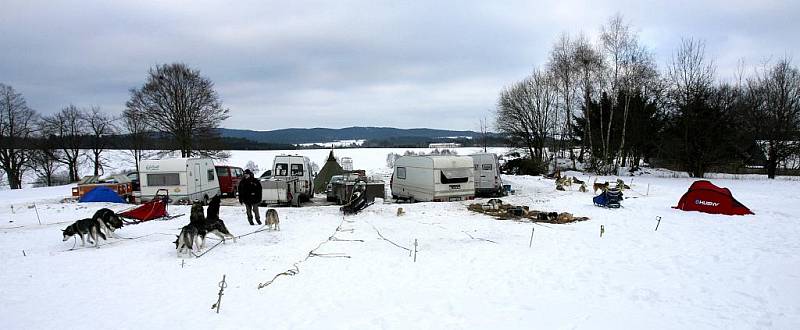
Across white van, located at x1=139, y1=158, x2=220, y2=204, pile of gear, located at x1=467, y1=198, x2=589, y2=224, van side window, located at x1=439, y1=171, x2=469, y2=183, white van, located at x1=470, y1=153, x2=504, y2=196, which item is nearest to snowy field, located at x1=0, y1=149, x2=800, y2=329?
pile of gear, located at x1=467, y1=198, x2=589, y2=224

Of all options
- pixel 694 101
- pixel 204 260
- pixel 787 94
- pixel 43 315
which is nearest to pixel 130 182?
pixel 204 260

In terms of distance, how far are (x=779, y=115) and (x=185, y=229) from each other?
3133 centimetres

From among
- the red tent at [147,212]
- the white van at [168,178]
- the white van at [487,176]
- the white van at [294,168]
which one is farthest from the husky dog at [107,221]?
the white van at [487,176]

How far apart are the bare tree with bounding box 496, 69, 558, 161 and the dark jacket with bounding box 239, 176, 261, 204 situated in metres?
32.6

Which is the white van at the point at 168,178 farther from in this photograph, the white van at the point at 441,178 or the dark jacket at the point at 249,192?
the white van at the point at 441,178

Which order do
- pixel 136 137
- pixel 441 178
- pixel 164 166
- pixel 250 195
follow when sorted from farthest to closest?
pixel 136 137
pixel 164 166
pixel 441 178
pixel 250 195

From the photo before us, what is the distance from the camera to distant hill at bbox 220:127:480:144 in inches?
5497

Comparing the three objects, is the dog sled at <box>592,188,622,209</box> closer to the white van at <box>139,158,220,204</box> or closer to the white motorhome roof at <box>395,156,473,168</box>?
the white motorhome roof at <box>395,156,473,168</box>

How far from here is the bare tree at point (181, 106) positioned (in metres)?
29.7

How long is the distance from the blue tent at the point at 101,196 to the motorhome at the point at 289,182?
6.31 m

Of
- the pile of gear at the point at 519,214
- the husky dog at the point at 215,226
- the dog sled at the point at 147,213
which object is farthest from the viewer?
the dog sled at the point at 147,213

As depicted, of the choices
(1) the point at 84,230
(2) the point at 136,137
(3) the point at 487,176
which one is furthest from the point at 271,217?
(2) the point at 136,137

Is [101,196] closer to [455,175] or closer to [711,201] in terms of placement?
[455,175]

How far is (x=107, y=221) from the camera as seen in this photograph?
31.8ft
